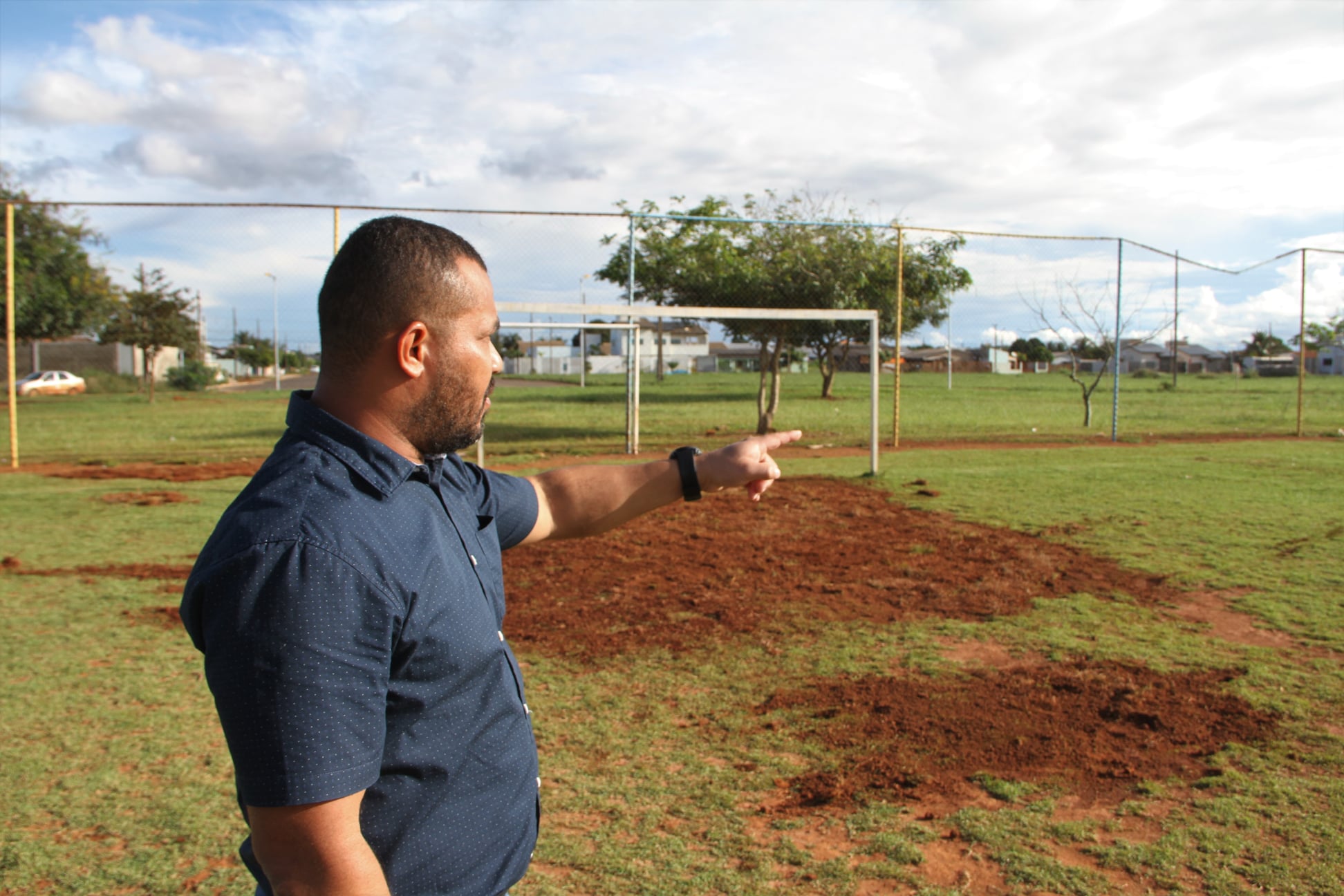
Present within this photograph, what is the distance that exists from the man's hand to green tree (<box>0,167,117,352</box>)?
20841mm

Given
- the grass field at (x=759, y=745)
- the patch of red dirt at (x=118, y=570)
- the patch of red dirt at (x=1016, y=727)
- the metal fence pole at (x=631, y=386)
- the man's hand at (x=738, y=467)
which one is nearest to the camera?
the man's hand at (x=738, y=467)

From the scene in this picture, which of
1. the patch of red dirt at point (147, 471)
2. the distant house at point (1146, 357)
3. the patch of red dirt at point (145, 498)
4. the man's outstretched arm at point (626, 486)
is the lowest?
the patch of red dirt at point (145, 498)

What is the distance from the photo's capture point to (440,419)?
1.57 metres

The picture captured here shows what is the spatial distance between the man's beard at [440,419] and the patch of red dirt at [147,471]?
11.7 meters

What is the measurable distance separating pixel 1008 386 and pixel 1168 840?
132 feet

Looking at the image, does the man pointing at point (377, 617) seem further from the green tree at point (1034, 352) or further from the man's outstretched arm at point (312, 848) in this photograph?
the green tree at point (1034, 352)

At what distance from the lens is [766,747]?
4129 millimetres

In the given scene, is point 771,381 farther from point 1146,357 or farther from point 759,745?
point 1146,357

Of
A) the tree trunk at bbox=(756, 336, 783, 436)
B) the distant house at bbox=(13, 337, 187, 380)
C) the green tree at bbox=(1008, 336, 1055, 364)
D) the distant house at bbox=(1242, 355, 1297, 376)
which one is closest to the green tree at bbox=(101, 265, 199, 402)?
the distant house at bbox=(13, 337, 187, 380)

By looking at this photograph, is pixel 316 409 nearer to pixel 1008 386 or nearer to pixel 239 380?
pixel 1008 386

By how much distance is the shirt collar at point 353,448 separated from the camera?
4.63 ft

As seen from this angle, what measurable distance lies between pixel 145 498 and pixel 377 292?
1082cm

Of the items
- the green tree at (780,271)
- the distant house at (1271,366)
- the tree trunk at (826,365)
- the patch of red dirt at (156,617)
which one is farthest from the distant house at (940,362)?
the patch of red dirt at (156,617)

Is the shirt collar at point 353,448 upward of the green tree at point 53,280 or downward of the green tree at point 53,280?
downward
